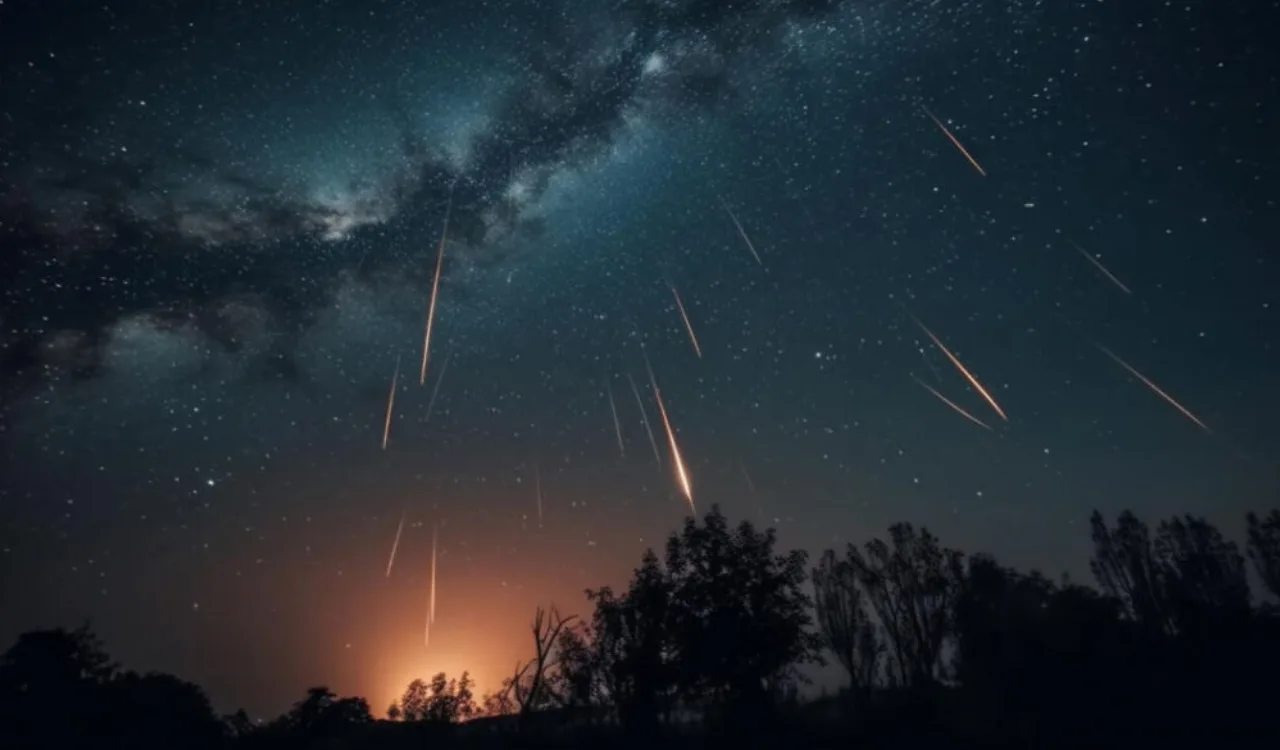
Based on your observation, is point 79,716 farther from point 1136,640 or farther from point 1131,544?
point 1131,544

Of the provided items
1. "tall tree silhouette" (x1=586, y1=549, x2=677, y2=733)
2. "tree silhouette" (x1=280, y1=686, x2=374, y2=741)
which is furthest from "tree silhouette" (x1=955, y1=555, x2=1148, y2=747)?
"tree silhouette" (x1=280, y1=686, x2=374, y2=741)

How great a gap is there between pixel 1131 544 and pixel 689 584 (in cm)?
4144

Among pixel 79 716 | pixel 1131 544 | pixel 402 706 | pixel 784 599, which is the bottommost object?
pixel 1131 544

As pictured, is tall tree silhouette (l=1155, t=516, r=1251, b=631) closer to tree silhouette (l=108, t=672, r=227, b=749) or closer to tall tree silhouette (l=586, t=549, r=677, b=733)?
tall tree silhouette (l=586, t=549, r=677, b=733)

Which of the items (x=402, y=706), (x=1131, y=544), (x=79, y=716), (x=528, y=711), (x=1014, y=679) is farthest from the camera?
(x=402, y=706)

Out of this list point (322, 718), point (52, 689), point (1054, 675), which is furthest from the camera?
point (322, 718)

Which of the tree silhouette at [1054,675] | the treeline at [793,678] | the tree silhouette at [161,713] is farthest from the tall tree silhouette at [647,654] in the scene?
the tree silhouette at [161,713]

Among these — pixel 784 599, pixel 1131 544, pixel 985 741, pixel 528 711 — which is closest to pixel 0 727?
pixel 528 711

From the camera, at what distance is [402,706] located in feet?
190

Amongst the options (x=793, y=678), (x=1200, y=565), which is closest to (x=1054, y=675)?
(x=793, y=678)

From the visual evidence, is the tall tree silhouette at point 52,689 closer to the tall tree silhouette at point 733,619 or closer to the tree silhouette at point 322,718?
the tree silhouette at point 322,718

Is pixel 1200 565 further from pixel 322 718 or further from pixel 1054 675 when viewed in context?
pixel 322 718

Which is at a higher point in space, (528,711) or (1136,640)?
(528,711)

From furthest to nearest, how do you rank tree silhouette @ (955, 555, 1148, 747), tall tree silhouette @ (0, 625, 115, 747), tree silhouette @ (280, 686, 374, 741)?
tree silhouette @ (280, 686, 374, 741) < tall tree silhouette @ (0, 625, 115, 747) < tree silhouette @ (955, 555, 1148, 747)
